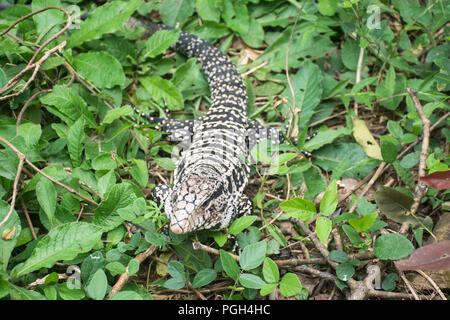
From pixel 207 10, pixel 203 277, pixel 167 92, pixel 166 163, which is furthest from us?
pixel 207 10

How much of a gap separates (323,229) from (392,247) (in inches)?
25.1

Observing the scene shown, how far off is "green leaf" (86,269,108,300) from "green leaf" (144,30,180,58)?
9.98 ft

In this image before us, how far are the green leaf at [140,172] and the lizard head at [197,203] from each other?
59 centimetres

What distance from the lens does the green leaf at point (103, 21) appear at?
15.7 ft

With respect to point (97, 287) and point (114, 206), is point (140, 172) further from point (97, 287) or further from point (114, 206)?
point (97, 287)

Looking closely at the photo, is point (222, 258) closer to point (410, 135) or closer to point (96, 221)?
point (96, 221)

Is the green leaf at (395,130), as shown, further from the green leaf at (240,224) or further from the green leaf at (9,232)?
the green leaf at (9,232)

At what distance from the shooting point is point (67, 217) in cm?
365

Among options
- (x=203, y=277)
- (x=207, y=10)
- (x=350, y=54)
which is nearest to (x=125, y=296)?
(x=203, y=277)

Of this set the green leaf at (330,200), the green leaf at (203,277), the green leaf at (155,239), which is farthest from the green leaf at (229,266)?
the green leaf at (330,200)

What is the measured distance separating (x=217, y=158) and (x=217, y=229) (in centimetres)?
79

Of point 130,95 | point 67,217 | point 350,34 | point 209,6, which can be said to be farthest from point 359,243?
point 209,6

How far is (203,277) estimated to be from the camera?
3.49m
